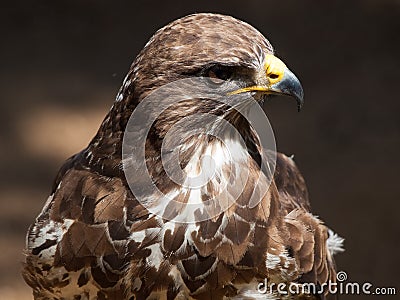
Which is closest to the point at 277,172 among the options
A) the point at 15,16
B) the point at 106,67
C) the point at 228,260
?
the point at 228,260

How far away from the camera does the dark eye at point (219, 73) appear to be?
9.94 ft

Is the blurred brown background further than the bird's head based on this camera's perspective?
Yes

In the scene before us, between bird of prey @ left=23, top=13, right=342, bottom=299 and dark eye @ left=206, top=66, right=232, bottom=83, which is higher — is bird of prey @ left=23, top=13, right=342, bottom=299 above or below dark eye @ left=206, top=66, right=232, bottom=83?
below

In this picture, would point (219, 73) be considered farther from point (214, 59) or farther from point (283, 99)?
point (283, 99)

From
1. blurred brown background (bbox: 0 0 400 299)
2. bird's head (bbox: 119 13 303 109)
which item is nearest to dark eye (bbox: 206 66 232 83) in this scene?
bird's head (bbox: 119 13 303 109)

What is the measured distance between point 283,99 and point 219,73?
11.2 ft

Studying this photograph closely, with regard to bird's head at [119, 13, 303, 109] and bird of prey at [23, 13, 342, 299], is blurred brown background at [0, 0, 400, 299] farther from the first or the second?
bird's head at [119, 13, 303, 109]

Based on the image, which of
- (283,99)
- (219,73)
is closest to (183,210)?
(219,73)

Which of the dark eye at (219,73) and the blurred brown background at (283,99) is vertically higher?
the dark eye at (219,73)

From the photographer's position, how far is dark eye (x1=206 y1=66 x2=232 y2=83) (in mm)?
3029

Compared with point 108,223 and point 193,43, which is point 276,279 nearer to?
point 108,223

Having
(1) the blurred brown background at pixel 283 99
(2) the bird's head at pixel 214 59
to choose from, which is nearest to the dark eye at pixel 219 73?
(2) the bird's head at pixel 214 59

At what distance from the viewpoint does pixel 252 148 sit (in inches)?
129

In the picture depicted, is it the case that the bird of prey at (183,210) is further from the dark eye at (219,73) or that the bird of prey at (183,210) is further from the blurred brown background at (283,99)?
the blurred brown background at (283,99)
